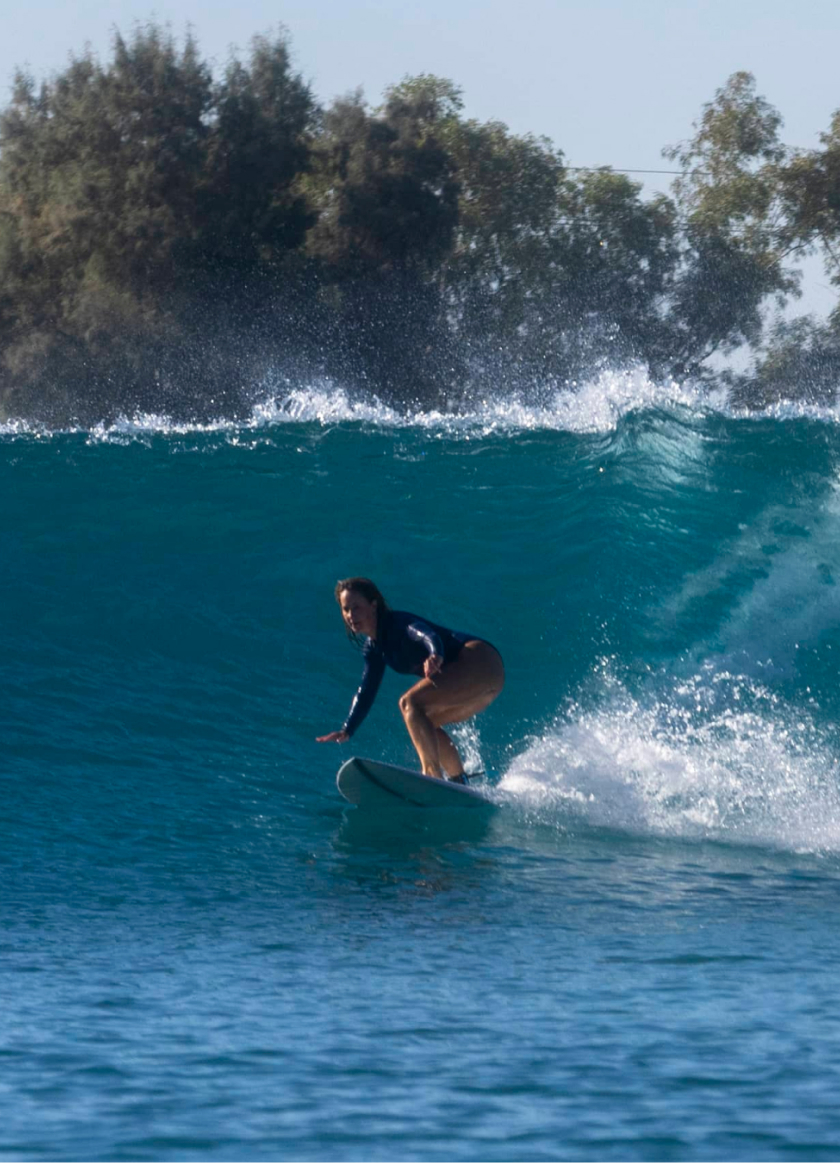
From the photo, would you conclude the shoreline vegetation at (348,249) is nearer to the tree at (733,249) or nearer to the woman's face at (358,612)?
the tree at (733,249)

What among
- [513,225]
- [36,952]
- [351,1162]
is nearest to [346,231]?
[513,225]

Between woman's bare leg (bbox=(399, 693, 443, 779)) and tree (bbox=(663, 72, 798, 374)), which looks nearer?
woman's bare leg (bbox=(399, 693, 443, 779))

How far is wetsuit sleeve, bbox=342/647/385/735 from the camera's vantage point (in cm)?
723

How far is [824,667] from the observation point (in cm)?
1009

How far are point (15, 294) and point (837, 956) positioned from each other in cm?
2643

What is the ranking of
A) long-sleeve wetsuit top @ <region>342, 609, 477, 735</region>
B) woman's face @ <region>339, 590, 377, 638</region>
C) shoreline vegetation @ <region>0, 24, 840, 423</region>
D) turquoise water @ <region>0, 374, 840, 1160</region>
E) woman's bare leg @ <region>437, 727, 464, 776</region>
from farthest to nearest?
shoreline vegetation @ <region>0, 24, 840, 423</region> < woman's bare leg @ <region>437, 727, 464, 776</region> < long-sleeve wetsuit top @ <region>342, 609, 477, 735</region> < woman's face @ <region>339, 590, 377, 638</region> < turquoise water @ <region>0, 374, 840, 1160</region>

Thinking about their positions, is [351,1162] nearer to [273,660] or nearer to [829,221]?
[273,660]

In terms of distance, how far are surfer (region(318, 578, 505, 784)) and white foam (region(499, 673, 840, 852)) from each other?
1.84ft

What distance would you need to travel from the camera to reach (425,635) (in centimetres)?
717

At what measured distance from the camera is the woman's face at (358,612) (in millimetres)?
7121

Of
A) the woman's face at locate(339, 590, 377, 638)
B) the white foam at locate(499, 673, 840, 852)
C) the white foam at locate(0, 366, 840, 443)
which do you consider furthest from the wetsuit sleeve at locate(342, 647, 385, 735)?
the white foam at locate(0, 366, 840, 443)

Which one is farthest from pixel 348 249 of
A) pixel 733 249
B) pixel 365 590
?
pixel 365 590

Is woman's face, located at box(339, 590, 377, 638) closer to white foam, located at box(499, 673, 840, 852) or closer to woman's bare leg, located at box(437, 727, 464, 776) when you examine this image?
woman's bare leg, located at box(437, 727, 464, 776)

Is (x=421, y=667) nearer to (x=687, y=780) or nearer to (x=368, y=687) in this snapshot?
(x=368, y=687)
